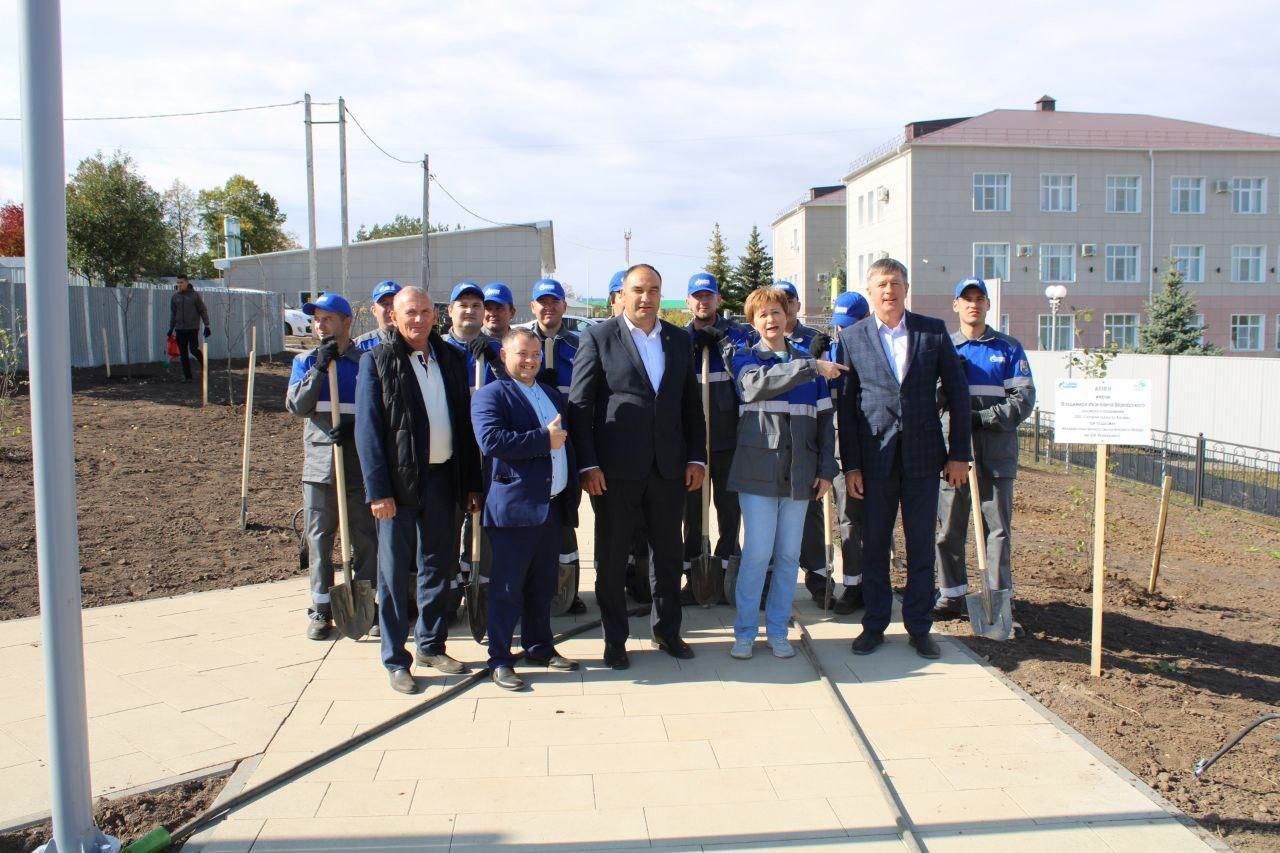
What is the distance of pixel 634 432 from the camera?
4965mm

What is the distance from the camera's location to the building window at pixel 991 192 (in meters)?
43.9

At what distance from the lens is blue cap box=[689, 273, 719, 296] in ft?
20.0

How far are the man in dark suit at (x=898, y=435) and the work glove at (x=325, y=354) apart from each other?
2854mm

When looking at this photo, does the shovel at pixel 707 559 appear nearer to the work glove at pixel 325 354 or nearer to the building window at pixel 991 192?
the work glove at pixel 325 354

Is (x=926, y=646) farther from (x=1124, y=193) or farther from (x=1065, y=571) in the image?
(x=1124, y=193)

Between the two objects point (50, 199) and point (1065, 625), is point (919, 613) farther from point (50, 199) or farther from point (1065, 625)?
point (50, 199)

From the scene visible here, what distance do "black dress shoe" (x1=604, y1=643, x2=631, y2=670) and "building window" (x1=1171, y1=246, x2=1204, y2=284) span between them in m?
48.1

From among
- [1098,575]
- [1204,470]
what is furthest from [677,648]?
[1204,470]

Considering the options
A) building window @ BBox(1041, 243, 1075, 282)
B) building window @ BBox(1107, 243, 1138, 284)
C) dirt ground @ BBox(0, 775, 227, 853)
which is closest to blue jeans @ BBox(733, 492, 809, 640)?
dirt ground @ BBox(0, 775, 227, 853)

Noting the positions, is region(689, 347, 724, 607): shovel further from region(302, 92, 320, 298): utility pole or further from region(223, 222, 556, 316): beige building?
region(223, 222, 556, 316): beige building

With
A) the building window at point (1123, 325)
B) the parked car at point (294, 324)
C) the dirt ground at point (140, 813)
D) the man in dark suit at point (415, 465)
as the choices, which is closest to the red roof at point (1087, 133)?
the building window at point (1123, 325)

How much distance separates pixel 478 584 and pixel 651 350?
162 cm

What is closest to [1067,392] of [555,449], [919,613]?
[919,613]

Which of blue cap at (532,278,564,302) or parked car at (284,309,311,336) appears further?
parked car at (284,309,311,336)
